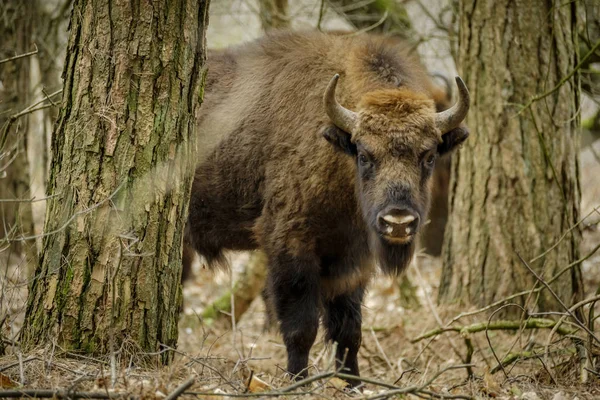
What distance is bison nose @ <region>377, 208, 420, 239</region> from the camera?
561 centimetres

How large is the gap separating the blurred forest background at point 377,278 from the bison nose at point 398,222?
788 mm

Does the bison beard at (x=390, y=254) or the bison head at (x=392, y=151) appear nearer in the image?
the bison head at (x=392, y=151)

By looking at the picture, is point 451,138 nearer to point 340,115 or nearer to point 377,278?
point 340,115

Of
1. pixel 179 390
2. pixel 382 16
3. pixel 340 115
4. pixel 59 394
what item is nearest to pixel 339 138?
pixel 340 115

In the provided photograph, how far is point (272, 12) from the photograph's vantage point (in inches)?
380

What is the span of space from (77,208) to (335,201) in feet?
7.84

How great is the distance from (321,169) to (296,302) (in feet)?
3.74

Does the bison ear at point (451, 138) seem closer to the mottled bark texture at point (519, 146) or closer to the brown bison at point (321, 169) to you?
the brown bison at point (321, 169)

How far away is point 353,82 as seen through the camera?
254 inches

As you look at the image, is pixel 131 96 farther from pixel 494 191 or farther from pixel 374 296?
pixel 374 296

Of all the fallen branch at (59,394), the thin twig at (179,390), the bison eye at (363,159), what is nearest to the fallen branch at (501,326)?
the bison eye at (363,159)

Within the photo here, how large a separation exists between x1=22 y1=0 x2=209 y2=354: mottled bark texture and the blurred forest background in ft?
0.04

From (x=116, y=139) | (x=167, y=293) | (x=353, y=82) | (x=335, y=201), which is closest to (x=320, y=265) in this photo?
(x=335, y=201)

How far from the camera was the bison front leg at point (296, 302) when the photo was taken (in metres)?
6.26
